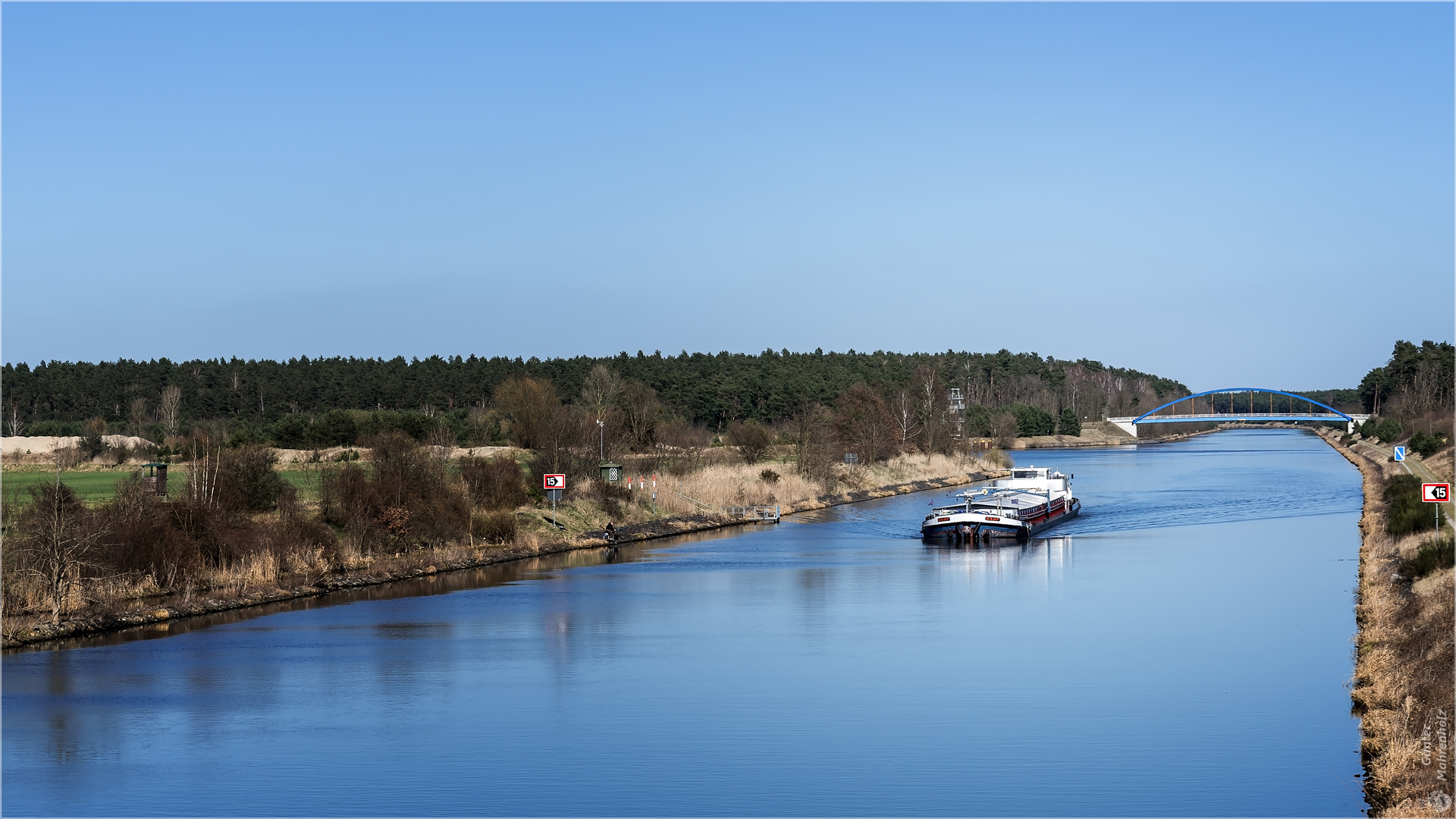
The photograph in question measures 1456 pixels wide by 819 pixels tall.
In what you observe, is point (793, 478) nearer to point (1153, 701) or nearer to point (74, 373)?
point (1153, 701)

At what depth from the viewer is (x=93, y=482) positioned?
58094 millimetres

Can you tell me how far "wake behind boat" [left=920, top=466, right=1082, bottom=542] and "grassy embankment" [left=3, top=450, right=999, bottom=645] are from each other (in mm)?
9019

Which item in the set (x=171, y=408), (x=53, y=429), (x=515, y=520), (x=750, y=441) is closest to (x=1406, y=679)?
(x=515, y=520)

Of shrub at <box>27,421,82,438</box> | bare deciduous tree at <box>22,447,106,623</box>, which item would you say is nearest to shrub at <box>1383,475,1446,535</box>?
bare deciduous tree at <box>22,447,106,623</box>

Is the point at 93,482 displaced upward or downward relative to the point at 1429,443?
downward

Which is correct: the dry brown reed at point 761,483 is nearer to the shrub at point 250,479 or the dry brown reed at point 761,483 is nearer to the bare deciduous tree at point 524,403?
the bare deciduous tree at point 524,403

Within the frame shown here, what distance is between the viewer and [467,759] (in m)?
18.4

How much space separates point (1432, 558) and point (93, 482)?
51997 millimetres

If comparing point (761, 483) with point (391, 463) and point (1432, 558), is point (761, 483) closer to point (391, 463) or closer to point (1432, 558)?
point (391, 463)

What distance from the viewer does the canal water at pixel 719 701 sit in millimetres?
16828

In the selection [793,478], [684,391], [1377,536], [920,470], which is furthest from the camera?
[684,391]

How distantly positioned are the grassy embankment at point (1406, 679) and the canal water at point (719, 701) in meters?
0.54

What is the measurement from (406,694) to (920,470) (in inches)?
2782

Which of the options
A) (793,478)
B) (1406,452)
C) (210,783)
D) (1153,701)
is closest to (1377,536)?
(1153,701)
